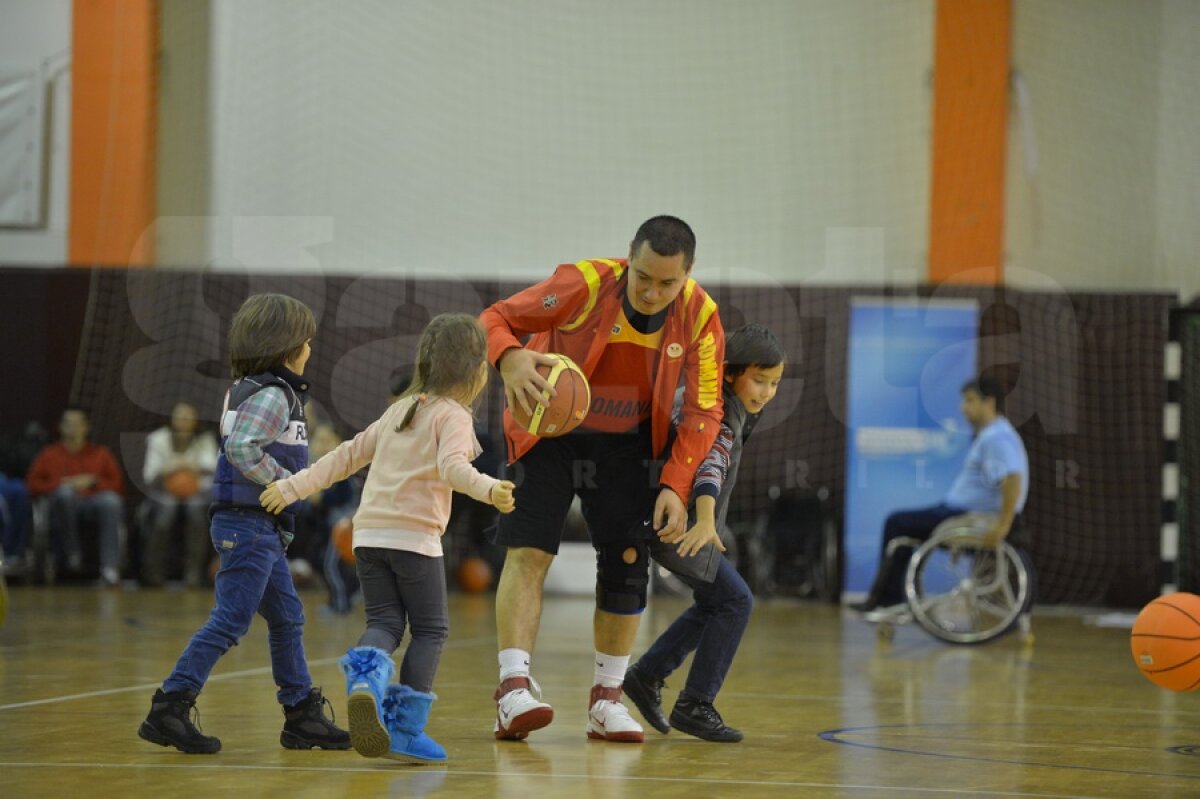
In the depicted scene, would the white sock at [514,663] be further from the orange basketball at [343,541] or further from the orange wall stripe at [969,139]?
the orange wall stripe at [969,139]

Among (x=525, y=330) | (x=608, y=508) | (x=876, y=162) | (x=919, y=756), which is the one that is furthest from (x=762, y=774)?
(x=876, y=162)

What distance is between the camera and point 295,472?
13.8ft

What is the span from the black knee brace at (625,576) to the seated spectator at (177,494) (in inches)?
310

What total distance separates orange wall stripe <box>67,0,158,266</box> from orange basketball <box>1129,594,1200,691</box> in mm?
9392

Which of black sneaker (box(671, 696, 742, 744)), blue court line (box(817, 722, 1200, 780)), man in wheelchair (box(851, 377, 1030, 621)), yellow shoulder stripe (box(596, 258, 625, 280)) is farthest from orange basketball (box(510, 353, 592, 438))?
man in wheelchair (box(851, 377, 1030, 621))

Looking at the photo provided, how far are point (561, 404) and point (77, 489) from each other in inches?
336

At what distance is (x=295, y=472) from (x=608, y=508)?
932 mm

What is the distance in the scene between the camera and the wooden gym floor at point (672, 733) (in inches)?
145

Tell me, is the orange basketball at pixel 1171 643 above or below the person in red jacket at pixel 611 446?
below

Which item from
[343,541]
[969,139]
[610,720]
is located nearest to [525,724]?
[610,720]

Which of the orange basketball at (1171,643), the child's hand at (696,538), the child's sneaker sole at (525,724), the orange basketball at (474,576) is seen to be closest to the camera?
the child's sneaker sole at (525,724)

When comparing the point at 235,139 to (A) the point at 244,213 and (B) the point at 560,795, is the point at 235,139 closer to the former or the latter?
(A) the point at 244,213

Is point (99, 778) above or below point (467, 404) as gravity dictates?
below

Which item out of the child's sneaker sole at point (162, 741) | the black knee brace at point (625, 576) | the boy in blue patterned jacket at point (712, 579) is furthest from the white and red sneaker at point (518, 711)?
the child's sneaker sole at point (162, 741)
